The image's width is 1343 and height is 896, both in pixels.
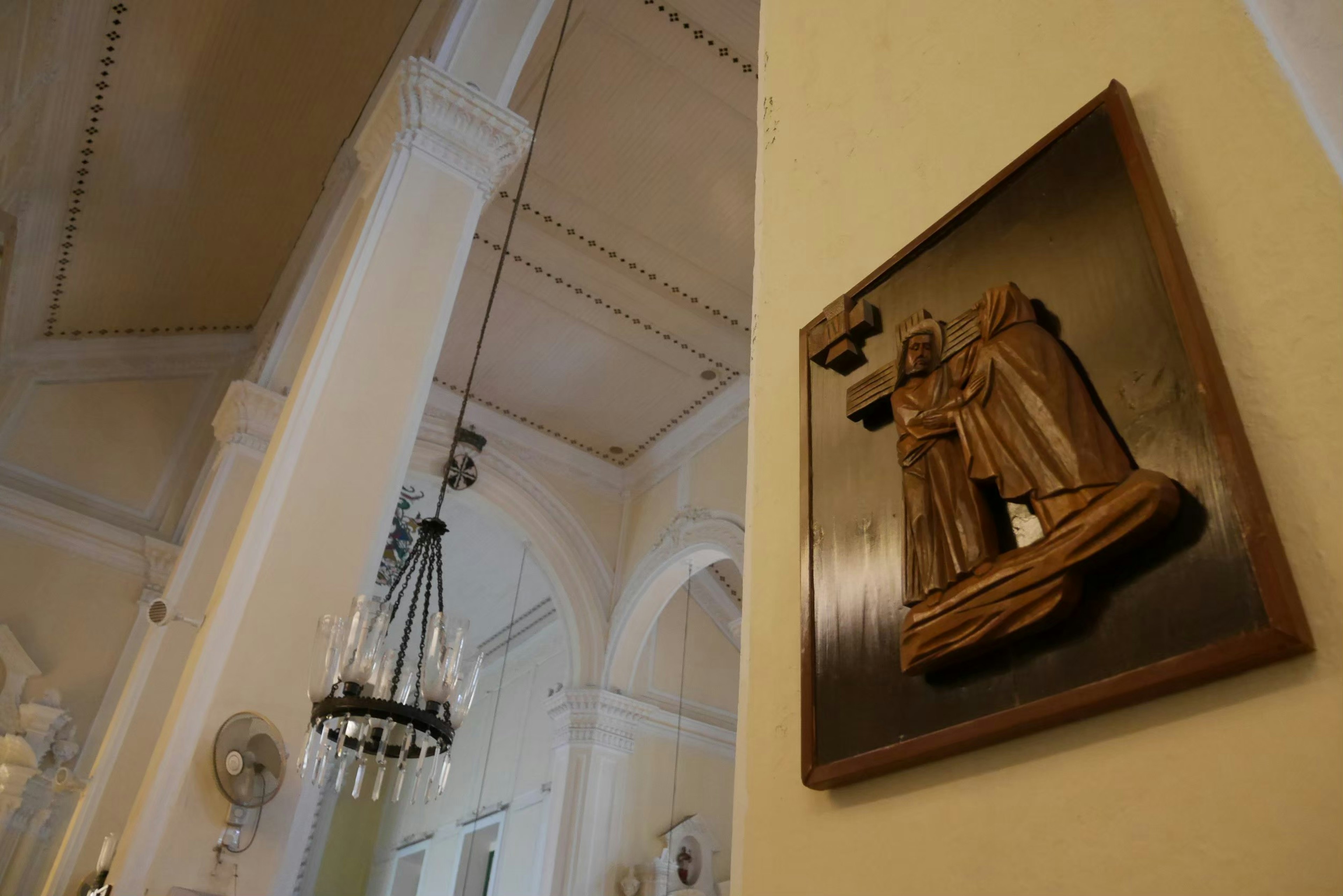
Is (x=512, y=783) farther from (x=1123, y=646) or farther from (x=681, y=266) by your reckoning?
(x=1123, y=646)

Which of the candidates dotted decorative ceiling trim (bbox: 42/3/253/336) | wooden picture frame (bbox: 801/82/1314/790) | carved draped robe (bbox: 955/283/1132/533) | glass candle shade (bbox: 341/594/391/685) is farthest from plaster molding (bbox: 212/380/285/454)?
carved draped robe (bbox: 955/283/1132/533)

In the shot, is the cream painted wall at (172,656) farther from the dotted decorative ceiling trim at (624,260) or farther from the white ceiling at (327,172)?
the dotted decorative ceiling trim at (624,260)

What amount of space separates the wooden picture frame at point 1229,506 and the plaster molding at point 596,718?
8578 millimetres

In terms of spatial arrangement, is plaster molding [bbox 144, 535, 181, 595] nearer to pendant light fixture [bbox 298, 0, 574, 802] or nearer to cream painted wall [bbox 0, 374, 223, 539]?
cream painted wall [bbox 0, 374, 223, 539]

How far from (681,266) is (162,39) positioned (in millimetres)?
4069

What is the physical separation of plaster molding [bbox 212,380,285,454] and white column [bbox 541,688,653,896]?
4.10 m

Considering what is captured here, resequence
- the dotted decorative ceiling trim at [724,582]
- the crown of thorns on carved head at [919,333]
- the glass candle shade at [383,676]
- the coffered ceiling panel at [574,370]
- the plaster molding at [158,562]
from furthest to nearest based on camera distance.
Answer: the dotted decorative ceiling trim at [724,582]
the plaster molding at [158,562]
the coffered ceiling panel at [574,370]
the glass candle shade at [383,676]
the crown of thorns on carved head at [919,333]

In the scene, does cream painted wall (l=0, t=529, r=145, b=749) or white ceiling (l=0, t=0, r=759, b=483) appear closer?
white ceiling (l=0, t=0, r=759, b=483)

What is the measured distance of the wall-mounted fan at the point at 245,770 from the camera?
118 inches

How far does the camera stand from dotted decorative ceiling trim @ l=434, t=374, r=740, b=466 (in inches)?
366

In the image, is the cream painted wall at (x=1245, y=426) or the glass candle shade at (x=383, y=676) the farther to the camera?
the glass candle shade at (x=383, y=676)

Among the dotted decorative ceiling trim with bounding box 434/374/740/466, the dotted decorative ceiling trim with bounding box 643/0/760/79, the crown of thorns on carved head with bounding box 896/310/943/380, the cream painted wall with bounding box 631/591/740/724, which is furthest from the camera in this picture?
the cream painted wall with bounding box 631/591/740/724

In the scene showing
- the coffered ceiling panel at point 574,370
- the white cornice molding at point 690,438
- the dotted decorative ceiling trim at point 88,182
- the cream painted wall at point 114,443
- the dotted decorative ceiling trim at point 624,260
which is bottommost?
the cream painted wall at point 114,443

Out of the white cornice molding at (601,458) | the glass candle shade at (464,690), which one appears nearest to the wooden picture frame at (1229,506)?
the glass candle shade at (464,690)
